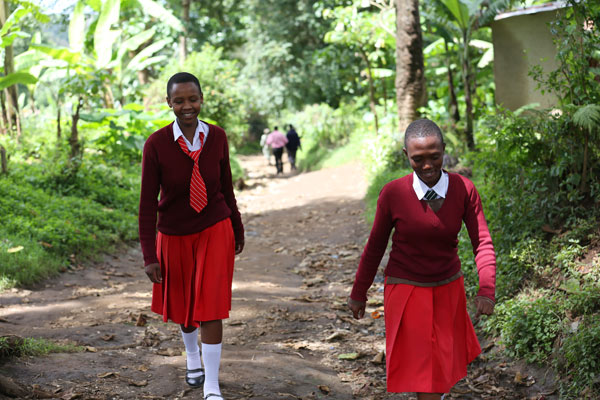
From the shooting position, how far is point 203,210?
397cm

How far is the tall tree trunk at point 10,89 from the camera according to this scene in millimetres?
12750

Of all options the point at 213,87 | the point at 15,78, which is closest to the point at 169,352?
the point at 15,78

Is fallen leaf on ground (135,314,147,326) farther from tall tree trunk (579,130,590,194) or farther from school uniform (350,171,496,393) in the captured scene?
tall tree trunk (579,130,590,194)

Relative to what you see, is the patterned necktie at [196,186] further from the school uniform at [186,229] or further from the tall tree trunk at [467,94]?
the tall tree trunk at [467,94]

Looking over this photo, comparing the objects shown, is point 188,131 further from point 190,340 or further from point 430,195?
point 430,195

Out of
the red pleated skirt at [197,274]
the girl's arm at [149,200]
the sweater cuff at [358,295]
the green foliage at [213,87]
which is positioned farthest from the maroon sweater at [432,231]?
the green foliage at [213,87]

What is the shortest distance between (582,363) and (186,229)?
2.64 m

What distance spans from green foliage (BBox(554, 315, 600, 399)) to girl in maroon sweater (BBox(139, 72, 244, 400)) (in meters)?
2.25

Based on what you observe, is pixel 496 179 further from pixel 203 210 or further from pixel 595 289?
pixel 203 210

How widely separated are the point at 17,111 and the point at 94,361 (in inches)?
418

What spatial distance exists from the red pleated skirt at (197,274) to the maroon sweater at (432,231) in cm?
114

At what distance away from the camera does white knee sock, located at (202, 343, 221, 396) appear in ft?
12.9

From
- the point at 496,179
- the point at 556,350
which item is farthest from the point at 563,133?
the point at 556,350

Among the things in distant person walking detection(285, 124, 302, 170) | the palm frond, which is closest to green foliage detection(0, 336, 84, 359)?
the palm frond
